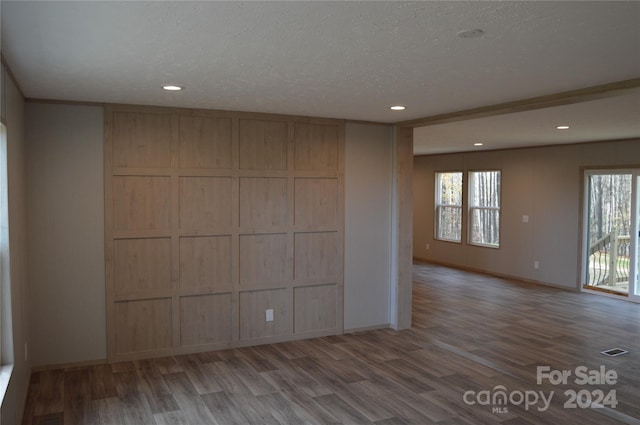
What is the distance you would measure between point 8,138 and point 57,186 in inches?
52.4

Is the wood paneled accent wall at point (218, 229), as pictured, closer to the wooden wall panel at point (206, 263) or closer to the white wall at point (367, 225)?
the wooden wall panel at point (206, 263)

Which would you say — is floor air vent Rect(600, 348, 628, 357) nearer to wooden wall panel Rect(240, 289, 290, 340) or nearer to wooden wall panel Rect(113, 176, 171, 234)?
wooden wall panel Rect(240, 289, 290, 340)

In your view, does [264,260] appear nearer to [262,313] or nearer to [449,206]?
[262,313]

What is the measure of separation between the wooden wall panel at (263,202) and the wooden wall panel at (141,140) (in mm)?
802

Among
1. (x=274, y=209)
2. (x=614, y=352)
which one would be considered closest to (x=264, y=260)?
(x=274, y=209)

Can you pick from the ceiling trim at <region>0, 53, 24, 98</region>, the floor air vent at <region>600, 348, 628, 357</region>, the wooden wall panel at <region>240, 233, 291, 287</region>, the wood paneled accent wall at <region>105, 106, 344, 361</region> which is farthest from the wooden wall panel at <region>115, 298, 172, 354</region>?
the floor air vent at <region>600, 348, 628, 357</region>

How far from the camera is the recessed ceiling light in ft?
7.90

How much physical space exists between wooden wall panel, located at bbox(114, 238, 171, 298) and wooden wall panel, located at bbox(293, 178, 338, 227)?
1.36 metres

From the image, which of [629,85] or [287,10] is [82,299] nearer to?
[287,10]

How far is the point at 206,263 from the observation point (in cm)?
496

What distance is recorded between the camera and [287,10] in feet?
7.02

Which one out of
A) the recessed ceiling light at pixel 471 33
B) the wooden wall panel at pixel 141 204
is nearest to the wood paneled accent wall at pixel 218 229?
the wooden wall panel at pixel 141 204

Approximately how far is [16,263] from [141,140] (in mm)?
1636

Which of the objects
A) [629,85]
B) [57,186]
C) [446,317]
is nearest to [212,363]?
[57,186]
